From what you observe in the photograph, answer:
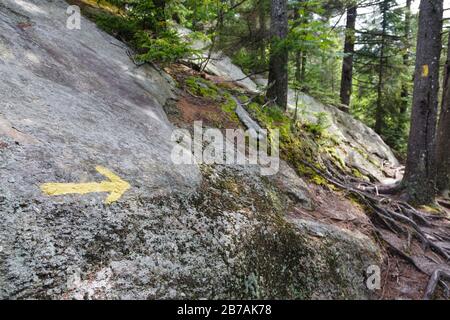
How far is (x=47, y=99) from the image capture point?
3.43 metres

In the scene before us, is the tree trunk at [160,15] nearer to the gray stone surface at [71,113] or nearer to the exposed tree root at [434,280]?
the gray stone surface at [71,113]

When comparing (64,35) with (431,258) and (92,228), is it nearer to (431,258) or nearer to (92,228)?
(92,228)

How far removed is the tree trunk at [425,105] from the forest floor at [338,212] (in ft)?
2.56

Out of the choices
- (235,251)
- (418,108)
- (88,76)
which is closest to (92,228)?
(235,251)

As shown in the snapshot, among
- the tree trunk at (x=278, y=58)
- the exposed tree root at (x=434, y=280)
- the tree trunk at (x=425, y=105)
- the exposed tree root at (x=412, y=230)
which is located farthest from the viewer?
the tree trunk at (x=278, y=58)

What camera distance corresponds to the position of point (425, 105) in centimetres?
687

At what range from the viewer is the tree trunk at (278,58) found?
7.14 meters

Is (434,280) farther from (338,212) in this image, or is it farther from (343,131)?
(343,131)

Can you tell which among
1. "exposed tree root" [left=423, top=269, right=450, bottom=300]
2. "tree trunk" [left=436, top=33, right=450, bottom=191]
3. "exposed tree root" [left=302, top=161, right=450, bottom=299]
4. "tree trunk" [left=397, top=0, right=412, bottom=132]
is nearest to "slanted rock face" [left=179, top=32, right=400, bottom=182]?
"tree trunk" [left=436, top=33, right=450, bottom=191]

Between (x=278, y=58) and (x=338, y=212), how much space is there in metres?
4.52

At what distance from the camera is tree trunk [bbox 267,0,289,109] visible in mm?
7144

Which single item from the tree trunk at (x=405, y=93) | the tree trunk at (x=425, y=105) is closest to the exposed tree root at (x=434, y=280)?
the tree trunk at (x=425, y=105)

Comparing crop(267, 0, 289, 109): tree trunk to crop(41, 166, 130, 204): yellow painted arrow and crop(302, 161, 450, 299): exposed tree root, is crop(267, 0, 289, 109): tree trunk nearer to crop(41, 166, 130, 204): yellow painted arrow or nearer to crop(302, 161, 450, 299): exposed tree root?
crop(302, 161, 450, 299): exposed tree root
